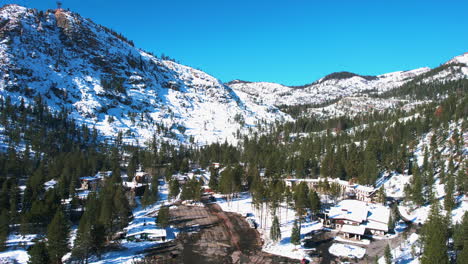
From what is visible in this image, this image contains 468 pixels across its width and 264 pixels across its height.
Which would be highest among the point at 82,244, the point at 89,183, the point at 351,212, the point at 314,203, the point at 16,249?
the point at 89,183

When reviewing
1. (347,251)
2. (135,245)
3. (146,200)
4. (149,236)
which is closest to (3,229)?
(135,245)

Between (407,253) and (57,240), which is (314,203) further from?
(57,240)

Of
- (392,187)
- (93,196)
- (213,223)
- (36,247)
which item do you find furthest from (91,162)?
(392,187)

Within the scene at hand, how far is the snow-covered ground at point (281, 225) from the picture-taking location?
51.0 meters

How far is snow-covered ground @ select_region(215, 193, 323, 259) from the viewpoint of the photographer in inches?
2009

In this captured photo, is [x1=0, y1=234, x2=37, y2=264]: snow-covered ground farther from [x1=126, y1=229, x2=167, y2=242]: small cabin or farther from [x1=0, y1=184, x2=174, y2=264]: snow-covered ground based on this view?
[x1=126, y1=229, x2=167, y2=242]: small cabin

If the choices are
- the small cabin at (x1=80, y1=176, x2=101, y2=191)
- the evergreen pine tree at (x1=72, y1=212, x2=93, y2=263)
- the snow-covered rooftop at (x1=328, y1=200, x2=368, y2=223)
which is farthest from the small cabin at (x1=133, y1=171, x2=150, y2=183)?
the snow-covered rooftop at (x1=328, y1=200, x2=368, y2=223)

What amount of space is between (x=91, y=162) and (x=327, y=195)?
89.3 meters

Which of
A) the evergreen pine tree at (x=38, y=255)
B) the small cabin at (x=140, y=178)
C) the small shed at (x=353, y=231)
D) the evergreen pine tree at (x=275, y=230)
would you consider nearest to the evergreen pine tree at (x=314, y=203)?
the small shed at (x=353, y=231)

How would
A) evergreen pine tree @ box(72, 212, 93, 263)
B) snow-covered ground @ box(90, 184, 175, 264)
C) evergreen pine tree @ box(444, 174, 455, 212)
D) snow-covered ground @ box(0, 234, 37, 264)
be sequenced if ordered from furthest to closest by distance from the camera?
evergreen pine tree @ box(444, 174, 455, 212), snow-covered ground @ box(90, 184, 175, 264), snow-covered ground @ box(0, 234, 37, 264), evergreen pine tree @ box(72, 212, 93, 263)

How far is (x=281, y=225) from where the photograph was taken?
6500 centimetres

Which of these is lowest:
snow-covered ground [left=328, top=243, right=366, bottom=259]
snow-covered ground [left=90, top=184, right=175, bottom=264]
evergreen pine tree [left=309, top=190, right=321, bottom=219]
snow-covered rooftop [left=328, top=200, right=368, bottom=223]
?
snow-covered ground [left=328, top=243, right=366, bottom=259]

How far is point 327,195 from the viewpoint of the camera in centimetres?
8794

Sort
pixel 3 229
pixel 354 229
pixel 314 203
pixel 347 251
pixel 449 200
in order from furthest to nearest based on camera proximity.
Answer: pixel 314 203, pixel 449 200, pixel 354 229, pixel 347 251, pixel 3 229
